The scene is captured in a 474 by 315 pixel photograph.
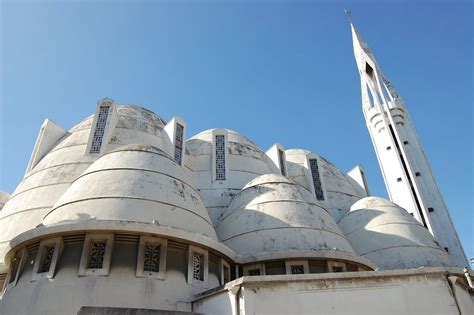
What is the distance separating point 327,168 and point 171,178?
1939 centimetres

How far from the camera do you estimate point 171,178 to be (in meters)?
13.4

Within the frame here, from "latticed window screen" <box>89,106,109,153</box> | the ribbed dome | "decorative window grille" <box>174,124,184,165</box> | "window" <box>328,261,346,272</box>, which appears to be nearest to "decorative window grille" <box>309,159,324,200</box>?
"decorative window grille" <box>174,124,184,165</box>

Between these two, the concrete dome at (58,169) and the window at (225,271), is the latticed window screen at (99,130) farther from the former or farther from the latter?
the window at (225,271)

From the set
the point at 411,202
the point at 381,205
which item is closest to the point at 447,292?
the point at 381,205

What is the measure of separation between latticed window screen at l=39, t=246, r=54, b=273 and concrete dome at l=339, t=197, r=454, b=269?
49.4 ft

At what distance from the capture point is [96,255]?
34.2 ft

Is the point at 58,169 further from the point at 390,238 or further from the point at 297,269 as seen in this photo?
the point at 390,238

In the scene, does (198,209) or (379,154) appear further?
(379,154)

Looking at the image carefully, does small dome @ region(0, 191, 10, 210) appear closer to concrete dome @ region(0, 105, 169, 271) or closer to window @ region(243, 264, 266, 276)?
concrete dome @ region(0, 105, 169, 271)

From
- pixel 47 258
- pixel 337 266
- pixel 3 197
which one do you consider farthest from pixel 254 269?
pixel 3 197

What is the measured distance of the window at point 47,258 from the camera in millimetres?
10242

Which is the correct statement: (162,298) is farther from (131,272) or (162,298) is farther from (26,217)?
(26,217)

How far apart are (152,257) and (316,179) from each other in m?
17.9

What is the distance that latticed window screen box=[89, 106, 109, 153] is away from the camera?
59.2 ft
